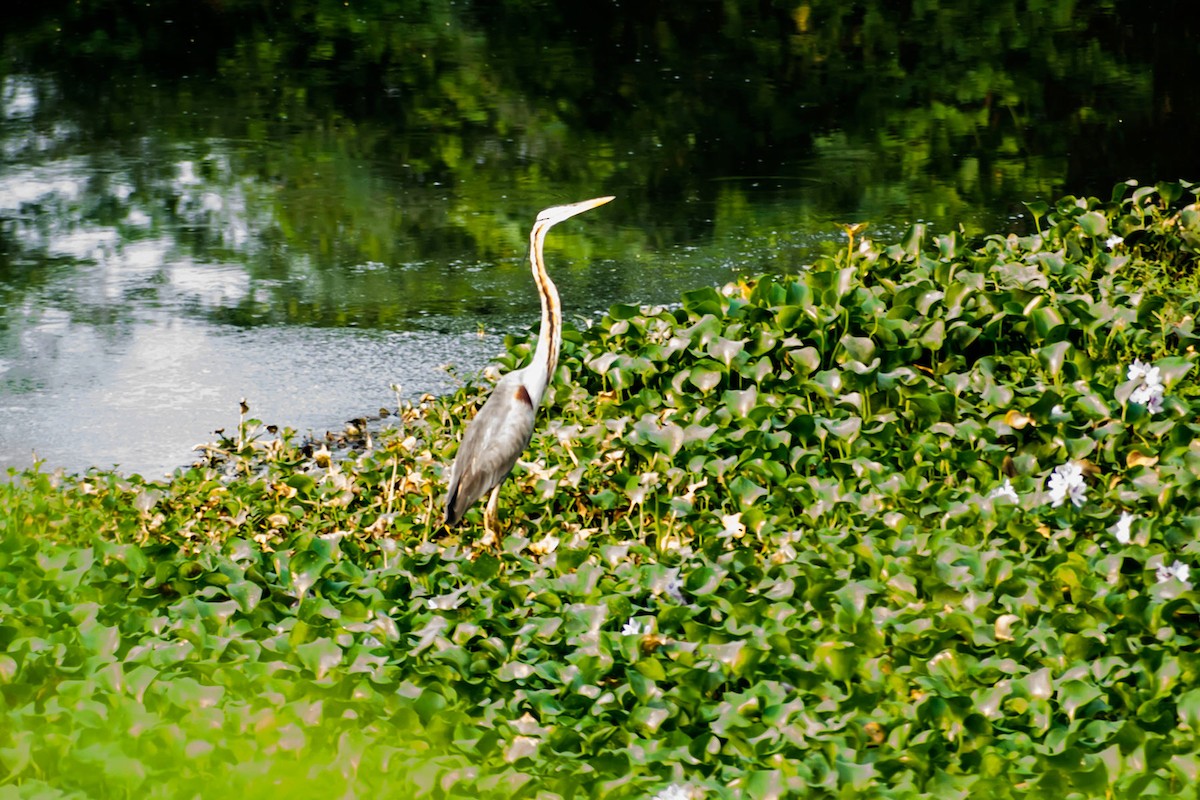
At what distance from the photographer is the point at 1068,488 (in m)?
4.20

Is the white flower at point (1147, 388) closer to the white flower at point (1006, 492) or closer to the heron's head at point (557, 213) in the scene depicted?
the white flower at point (1006, 492)

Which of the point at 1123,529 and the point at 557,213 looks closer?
the point at 1123,529

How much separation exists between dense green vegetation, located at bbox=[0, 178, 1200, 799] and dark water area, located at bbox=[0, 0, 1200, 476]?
955 mm

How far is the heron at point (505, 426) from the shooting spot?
436 cm

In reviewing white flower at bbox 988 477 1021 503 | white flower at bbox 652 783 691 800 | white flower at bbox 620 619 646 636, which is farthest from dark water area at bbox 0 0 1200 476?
white flower at bbox 652 783 691 800

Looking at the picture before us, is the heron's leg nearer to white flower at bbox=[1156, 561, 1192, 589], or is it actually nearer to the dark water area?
the dark water area

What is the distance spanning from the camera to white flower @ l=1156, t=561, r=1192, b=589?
363cm

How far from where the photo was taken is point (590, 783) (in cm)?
304

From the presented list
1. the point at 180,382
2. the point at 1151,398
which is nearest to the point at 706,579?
the point at 1151,398

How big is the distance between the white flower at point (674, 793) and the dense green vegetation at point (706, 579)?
0.08 ft

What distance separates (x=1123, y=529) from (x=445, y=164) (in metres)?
5.76

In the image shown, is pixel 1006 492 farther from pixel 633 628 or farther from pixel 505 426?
pixel 505 426

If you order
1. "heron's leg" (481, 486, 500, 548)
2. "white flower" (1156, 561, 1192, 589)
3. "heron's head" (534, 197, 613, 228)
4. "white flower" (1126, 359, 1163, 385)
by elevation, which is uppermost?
"heron's head" (534, 197, 613, 228)

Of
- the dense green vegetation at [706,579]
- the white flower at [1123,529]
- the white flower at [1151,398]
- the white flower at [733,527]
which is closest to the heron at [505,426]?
the dense green vegetation at [706,579]
